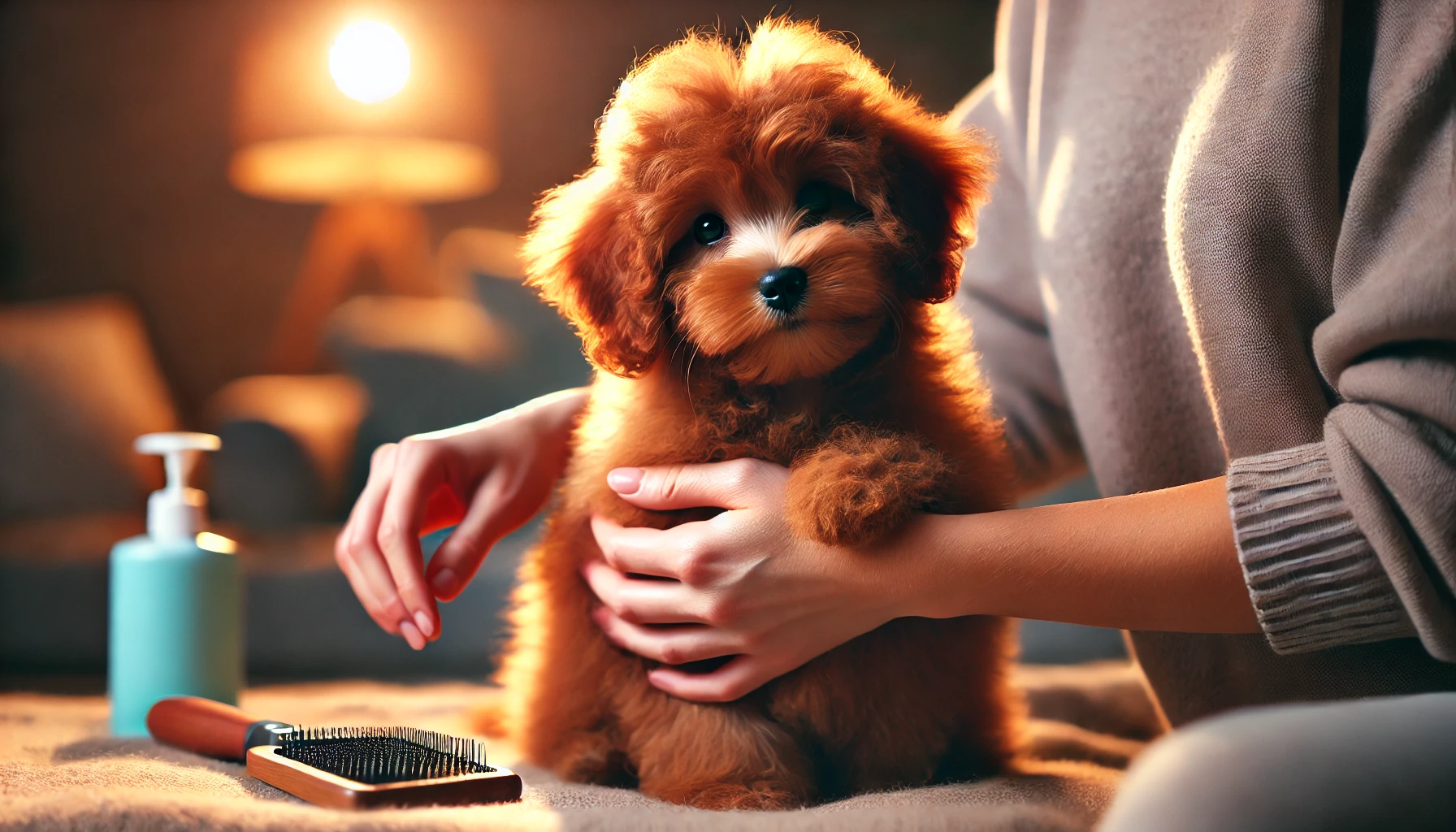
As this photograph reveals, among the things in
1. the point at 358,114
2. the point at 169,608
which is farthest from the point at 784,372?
the point at 358,114

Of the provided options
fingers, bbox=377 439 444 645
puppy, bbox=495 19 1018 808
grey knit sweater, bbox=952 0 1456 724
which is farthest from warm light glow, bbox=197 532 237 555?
grey knit sweater, bbox=952 0 1456 724

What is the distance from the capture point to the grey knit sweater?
79 cm

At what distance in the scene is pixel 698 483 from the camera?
94 centimetres

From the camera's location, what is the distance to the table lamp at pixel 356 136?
3736mm

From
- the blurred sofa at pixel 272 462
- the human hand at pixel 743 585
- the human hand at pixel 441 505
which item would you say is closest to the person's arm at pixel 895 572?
the human hand at pixel 743 585

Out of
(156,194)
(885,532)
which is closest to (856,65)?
(885,532)

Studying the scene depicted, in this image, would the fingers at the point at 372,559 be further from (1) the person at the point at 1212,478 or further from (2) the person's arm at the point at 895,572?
(2) the person's arm at the point at 895,572

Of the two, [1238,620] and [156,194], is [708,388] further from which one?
[156,194]

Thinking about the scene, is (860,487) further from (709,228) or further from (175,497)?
(175,497)

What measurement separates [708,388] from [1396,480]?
58 cm

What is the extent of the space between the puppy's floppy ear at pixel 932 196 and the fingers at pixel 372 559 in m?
0.61

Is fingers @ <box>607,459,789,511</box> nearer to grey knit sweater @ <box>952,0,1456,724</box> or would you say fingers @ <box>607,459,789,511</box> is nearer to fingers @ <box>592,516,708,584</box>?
fingers @ <box>592,516,708,584</box>

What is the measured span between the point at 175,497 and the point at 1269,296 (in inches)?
49.3

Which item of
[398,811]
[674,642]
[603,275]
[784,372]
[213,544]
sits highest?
[603,275]
